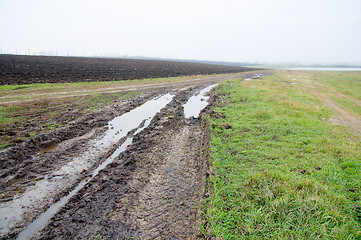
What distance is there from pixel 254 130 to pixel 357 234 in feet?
18.8

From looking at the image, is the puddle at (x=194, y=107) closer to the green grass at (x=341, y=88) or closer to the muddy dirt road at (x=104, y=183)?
the muddy dirt road at (x=104, y=183)

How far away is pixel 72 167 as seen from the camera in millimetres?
6105

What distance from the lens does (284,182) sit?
16.3 feet

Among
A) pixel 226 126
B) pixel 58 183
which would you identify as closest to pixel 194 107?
pixel 226 126

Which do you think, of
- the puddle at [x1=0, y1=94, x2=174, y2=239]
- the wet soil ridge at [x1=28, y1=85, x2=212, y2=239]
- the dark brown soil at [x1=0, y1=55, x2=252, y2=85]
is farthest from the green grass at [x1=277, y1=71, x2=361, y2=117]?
the dark brown soil at [x1=0, y1=55, x2=252, y2=85]

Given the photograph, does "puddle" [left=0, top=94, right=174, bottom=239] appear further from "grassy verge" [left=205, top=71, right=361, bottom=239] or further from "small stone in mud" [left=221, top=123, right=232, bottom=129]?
"small stone in mud" [left=221, top=123, right=232, bottom=129]

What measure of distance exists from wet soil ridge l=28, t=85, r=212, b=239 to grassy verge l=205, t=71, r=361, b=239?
71cm

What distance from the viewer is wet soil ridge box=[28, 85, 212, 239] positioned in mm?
3828

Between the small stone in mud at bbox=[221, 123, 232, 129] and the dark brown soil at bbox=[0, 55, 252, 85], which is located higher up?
the dark brown soil at bbox=[0, 55, 252, 85]

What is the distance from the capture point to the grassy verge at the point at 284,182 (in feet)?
12.6

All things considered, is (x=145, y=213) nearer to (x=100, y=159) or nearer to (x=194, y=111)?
(x=100, y=159)

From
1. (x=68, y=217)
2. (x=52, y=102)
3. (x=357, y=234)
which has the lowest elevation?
(x=68, y=217)

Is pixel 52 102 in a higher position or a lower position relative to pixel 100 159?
higher

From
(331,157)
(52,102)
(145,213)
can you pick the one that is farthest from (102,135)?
(331,157)
